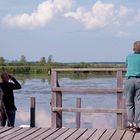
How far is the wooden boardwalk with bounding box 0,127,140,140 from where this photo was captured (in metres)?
7.65

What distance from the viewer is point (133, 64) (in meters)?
8.05

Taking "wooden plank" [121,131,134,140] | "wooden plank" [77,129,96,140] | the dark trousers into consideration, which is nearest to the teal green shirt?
"wooden plank" [121,131,134,140]

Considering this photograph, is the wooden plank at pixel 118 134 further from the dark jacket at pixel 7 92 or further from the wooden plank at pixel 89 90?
the dark jacket at pixel 7 92

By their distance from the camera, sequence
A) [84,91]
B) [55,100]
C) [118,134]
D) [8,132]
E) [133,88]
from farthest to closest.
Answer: [55,100] < [84,91] < [8,132] < [133,88] < [118,134]

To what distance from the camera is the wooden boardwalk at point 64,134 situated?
25.1 feet

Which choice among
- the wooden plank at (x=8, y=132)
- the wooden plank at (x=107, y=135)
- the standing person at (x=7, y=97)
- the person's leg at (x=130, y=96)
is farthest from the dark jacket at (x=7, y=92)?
the person's leg at (x=130, y=96)

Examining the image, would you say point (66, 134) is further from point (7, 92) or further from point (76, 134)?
point (7, 92)

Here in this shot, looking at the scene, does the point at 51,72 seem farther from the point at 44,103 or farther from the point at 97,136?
the point at 44,103

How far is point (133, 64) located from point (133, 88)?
0.40 m

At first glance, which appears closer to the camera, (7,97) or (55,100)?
(55,100)

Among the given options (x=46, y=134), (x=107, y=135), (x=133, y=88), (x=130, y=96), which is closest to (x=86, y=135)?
(x=107, y=135)

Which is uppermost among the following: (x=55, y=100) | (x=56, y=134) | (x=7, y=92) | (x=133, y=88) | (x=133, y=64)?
(x=133, y=64)

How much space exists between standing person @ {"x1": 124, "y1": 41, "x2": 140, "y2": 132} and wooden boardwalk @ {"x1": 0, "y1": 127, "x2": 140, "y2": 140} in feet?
0.76

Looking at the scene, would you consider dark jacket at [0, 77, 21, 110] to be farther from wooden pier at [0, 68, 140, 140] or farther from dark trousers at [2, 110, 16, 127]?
wooden pier at [0, 68, 140, 140]
